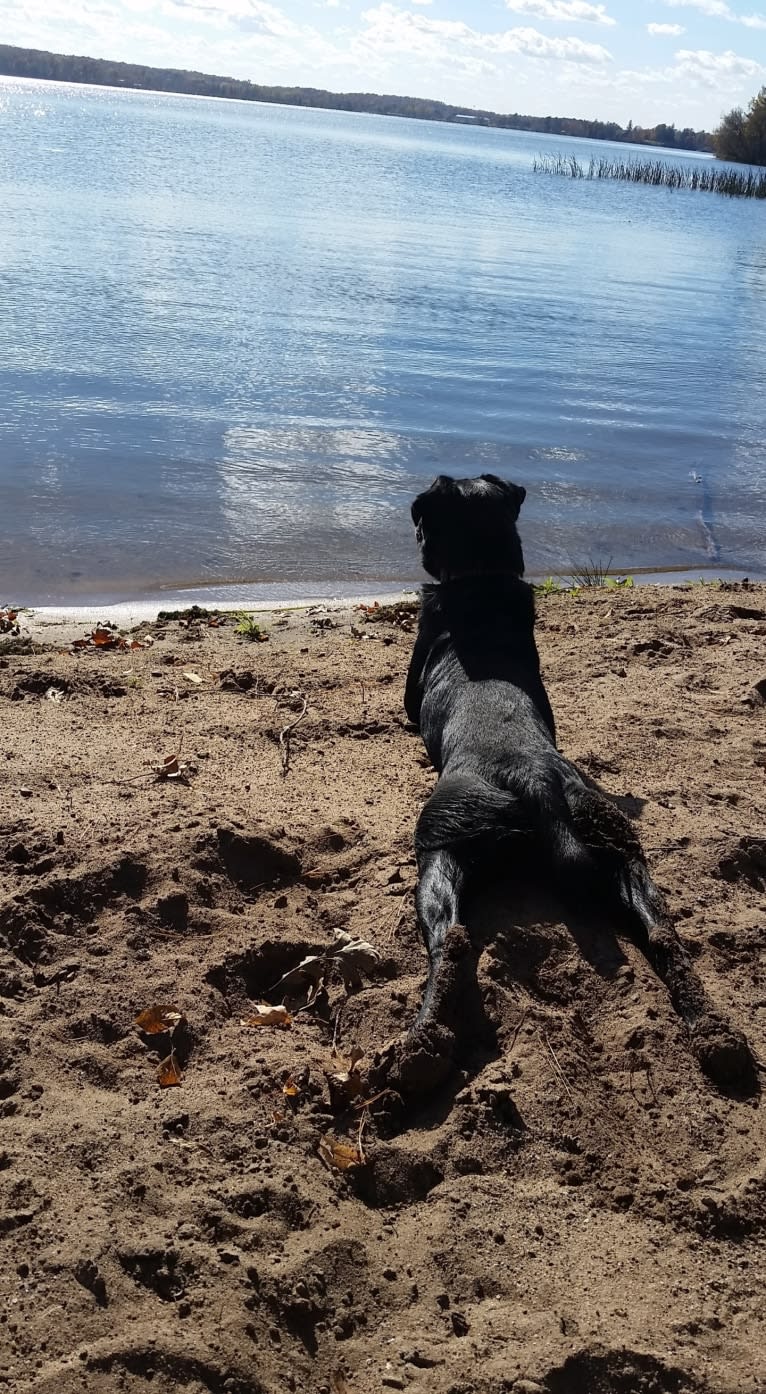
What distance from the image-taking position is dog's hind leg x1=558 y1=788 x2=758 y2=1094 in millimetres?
3295

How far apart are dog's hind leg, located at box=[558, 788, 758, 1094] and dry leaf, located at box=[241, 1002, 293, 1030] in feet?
3.79

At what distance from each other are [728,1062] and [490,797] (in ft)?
4.21

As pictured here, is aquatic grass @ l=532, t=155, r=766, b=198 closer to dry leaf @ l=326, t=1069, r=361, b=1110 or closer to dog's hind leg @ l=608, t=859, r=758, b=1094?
dog's hind leg @ l=608, t=859, r=758, b=1094

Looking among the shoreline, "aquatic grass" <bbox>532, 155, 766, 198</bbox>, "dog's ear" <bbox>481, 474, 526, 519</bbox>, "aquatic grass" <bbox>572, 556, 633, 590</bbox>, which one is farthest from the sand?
"aquatic grass" <bbox>532, 155, 766, 198</bbox>

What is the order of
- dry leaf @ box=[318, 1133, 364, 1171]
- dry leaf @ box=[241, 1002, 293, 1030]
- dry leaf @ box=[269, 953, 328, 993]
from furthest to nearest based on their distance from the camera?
1. dry leaf @ box=[269, 953, 328, 993]
2. dry leaf @ box=[241, 1002, 293, 1030]
3. dry leaf @ box=[318, 1133, 364, 1171]

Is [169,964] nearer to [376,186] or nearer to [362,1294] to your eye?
[362,1294]

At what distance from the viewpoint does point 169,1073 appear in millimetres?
3240

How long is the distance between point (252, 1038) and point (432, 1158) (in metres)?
0.73

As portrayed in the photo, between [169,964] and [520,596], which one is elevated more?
[520,596]

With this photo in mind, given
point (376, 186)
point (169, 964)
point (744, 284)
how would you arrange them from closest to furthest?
point (169, 964), point (744, 284), point (376, 186)

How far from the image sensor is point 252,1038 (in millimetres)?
3447

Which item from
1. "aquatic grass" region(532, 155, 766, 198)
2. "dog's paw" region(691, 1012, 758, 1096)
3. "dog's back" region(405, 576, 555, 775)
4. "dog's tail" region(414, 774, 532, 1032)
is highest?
"aquatic grass" region(532, 155, 766, 198)

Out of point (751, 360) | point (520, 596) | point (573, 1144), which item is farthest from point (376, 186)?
point (573, 1144)

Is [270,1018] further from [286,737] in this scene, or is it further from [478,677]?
[286,737]
